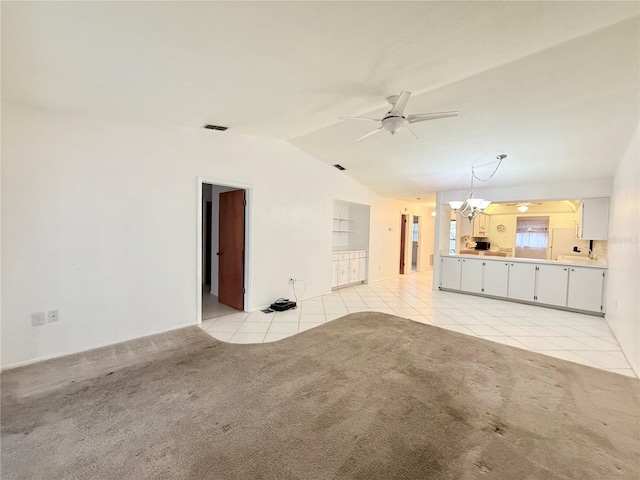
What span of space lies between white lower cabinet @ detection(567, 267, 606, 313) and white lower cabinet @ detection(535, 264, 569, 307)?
8 cm

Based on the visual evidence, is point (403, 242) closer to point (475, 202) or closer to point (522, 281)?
point (522, 281)

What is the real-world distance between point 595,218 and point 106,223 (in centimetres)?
776

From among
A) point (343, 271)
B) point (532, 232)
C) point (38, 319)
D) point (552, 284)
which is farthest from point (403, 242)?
point (38, 319)

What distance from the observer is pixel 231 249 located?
4.61 metres

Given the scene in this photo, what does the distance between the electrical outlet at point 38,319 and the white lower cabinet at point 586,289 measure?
773 cm

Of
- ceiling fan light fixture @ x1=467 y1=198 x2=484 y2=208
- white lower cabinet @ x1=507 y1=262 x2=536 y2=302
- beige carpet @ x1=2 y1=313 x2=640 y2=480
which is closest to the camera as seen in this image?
beige carpet @ x1=2 y1=313 x2=640 y2=480

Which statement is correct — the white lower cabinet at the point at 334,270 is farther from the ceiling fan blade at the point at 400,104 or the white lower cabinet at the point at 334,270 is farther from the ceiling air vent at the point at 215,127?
the ceiling fan blade at the point at 400,104

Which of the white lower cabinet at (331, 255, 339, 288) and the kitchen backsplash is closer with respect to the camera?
the kitchen backsplash

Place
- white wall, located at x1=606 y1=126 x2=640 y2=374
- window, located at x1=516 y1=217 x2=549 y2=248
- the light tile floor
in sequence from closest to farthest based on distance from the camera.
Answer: white wall, located at x1=606 y1=126 x2=640 y2=374 < the light tile floor < window, located at x1=516 y1=217 x2=549 y2=248

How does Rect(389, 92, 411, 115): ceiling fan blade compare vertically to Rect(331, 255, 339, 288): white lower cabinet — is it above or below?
above

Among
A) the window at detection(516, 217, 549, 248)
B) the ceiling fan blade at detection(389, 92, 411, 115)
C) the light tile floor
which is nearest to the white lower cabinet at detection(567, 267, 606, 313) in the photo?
the light tile floor

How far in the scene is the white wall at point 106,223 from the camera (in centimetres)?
249

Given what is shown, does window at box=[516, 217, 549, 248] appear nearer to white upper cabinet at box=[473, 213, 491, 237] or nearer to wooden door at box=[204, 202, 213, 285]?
white upper cabinet at box=[473, 213, 491, 237]

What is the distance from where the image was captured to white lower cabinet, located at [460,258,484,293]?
589 cm
